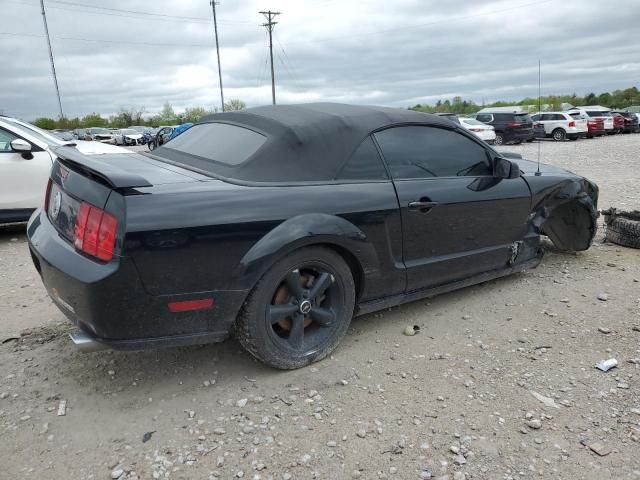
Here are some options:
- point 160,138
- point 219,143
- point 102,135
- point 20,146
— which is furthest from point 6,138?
point 102,135

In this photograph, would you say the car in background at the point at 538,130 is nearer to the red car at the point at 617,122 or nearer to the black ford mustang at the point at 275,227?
the red car at the point at 617,122

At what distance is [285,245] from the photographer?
8.87 ft

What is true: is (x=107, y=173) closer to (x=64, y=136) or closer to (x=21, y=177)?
(x=21, y=177)

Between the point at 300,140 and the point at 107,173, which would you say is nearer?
the point at 107,173

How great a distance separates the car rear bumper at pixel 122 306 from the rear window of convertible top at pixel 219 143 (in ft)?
2.95

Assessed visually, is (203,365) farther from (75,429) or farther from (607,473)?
(607,473)

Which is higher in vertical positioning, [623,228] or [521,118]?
[521,118]

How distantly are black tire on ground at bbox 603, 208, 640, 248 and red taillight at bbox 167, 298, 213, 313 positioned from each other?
4.64 metres

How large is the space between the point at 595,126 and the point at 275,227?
27.9 m

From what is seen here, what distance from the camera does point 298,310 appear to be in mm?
2910

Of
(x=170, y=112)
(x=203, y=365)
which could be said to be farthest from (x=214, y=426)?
(x=170, y=112)

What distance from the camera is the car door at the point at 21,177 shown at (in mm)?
6203

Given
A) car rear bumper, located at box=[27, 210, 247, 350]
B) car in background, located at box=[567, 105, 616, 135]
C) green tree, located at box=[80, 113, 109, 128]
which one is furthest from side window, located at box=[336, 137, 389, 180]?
green tree, located at box=[80, 113, 109, 128]

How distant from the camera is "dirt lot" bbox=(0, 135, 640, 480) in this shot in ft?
7.45
